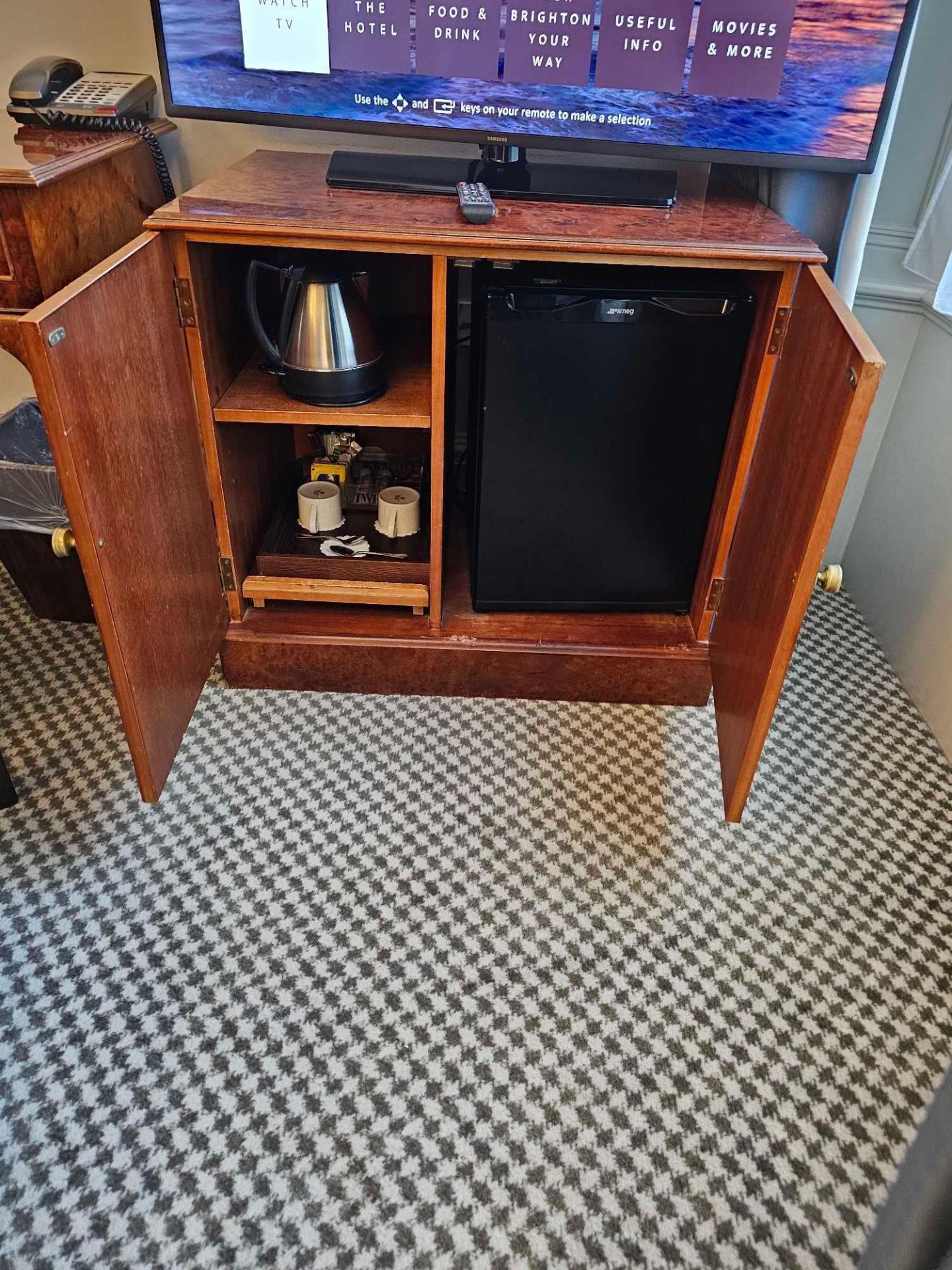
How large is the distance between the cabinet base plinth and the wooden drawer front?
1.89 feet

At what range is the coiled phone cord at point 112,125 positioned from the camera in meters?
1.28

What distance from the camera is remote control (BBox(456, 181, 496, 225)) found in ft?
3.67

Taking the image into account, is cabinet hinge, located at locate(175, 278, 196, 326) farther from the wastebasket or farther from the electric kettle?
the wastebasket

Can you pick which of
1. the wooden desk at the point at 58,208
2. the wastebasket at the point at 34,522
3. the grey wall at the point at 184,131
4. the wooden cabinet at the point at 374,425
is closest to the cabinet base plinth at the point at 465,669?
the wooden cabinet at the point at 374,425

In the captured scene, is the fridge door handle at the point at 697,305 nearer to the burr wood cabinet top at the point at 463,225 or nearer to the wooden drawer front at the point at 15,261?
the burr wood cabinet top at the point at 463,225

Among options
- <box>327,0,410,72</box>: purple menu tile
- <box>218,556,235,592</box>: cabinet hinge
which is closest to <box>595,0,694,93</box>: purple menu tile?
<box>327,0,410,72</box>: purple menu tile

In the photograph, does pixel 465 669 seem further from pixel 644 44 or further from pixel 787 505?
pixel 644 44

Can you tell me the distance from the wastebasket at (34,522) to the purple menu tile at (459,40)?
0.82 meters

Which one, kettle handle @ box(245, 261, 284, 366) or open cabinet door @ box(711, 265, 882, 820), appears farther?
kettle handle @ box(245, 261, 284, 366)

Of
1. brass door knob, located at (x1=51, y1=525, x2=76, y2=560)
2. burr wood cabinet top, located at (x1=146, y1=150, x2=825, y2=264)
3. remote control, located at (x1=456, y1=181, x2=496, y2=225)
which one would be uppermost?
remote control, located at (x1=456, y1=181, x2=496, y2=225)

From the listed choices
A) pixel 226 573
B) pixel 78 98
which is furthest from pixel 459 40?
pixel 226 573

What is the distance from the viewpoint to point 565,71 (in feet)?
3.86

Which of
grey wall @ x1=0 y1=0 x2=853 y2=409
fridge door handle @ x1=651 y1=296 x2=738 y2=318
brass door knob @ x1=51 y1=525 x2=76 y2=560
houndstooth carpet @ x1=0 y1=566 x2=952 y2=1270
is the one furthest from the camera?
grey wall @ x1=0 y1=0 x2=853 y2=409

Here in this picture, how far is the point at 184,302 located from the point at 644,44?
71 centimetres
